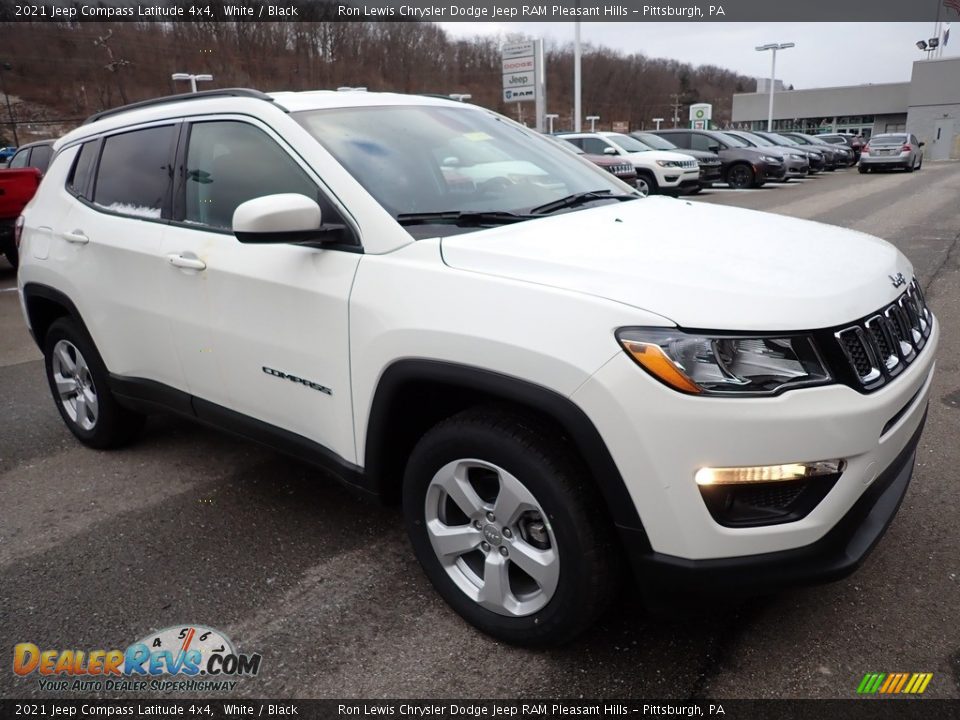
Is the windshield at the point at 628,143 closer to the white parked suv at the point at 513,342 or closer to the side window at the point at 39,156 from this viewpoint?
the side window at the point at 39,156

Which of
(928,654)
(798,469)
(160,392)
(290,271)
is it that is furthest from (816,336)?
(160,392)

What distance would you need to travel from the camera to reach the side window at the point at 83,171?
12.3 feet

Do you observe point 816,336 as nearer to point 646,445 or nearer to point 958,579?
point 646,445

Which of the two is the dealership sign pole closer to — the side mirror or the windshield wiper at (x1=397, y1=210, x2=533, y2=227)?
the windshield wiper at (x1=397, y1=210, x2=533, y2=227)

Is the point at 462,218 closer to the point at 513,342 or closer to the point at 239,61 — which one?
the point at 513,342

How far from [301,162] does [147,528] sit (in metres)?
1.79

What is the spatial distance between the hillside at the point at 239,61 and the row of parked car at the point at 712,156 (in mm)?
35414

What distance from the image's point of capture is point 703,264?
211 centimetres

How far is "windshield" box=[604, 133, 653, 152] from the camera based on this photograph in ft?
59.9

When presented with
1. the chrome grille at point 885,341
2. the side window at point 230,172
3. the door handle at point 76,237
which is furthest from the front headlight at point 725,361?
the door handle at point 76,237

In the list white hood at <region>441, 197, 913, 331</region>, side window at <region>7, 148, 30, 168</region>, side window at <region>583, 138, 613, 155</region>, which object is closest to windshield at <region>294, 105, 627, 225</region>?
white hood at <region>441, 197, 913, 331</region>

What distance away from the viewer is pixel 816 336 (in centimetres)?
189

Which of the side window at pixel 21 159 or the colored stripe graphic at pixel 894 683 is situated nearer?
the colored stripe graphic at pixel 894 683

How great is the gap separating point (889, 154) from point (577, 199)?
→ 27985mm
